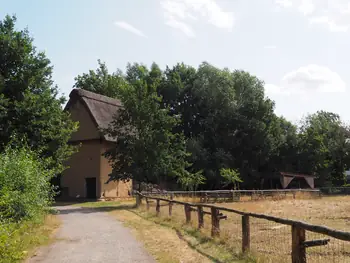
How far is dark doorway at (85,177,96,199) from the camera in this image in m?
34.4

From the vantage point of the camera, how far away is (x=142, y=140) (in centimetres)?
2633

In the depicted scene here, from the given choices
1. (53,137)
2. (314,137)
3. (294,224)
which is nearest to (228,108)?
(314,137)

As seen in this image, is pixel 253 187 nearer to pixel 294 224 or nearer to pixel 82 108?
pixel 82 108

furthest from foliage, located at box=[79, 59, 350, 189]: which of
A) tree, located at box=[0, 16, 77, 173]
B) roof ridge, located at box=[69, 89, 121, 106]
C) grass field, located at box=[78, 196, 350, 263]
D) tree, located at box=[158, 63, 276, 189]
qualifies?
grass field, located at box=[78, 196, 350, 263]

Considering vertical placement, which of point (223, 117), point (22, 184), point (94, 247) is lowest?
point (94, 247)

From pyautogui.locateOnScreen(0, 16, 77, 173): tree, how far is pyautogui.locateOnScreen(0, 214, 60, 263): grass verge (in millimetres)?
5581

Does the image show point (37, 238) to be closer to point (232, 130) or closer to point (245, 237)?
point (245, 237)

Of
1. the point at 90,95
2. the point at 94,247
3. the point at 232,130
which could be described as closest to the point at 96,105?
the point at 90,95

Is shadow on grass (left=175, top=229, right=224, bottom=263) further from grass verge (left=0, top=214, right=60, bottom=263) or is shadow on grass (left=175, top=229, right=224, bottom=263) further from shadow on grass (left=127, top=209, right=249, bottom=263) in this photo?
grass verge (left=0, top=214, right=60, bottom=263)

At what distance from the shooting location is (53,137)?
67.9ft

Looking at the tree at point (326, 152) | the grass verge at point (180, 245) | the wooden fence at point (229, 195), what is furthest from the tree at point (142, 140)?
the tree at point (326, 152)

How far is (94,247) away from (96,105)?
88.4ft

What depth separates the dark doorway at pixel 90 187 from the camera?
113 feet

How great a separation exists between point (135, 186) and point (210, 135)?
533 inches
